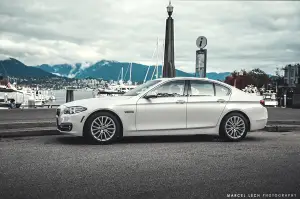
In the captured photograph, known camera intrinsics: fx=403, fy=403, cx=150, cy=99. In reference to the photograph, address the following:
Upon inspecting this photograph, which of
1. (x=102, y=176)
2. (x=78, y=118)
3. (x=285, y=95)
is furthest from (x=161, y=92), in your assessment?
(x=285, y=95)

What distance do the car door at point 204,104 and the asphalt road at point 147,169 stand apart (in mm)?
472

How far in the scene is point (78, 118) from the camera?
8.08 meters

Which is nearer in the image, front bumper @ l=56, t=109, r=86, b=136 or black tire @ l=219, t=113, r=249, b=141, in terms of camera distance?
front bumper @ l=56, t=109, r=86, b=136

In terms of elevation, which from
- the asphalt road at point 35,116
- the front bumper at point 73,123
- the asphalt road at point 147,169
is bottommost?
the asphalt road at point 147,169

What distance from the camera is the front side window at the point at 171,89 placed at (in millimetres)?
8542

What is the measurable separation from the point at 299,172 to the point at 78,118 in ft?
14.4

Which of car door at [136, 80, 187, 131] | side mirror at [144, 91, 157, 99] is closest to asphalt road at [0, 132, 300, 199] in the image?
car door at [136, 80, 187, 131]

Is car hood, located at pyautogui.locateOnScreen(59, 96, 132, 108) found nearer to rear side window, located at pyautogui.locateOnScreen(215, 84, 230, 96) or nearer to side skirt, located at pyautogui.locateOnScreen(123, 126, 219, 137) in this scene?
side skirt, located at pyautogui.locateOnScreen(123, 126, 219, 137)

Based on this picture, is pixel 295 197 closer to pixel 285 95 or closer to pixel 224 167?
pixel 224 167

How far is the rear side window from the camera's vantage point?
895 centimetres

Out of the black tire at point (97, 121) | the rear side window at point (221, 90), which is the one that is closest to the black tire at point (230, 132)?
the rear side window at point (221, 90)

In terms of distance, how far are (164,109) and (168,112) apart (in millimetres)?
110

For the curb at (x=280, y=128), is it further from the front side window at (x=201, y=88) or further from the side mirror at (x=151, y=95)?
the side mirror at (x=151, y=95)

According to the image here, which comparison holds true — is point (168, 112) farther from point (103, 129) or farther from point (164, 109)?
point (103, 129)
